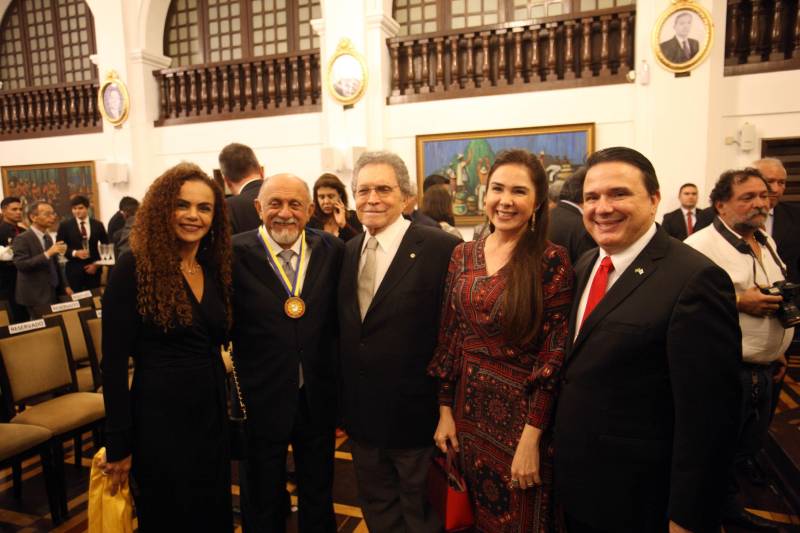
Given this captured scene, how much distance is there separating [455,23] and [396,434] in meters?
7.87

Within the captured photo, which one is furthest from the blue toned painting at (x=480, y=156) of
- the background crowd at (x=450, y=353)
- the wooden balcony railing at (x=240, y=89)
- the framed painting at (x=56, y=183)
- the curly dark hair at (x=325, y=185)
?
the framed painting at (x=56, y=183)

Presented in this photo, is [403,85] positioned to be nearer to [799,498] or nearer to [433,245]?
[433,245]

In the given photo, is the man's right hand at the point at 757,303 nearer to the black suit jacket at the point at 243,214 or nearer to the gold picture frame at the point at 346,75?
the black suit jacket at the point at 243,214

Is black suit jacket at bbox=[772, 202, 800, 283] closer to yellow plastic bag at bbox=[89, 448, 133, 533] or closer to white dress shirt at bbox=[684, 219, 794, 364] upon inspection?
white dress shirt at bbox=[684, 219, 794, 364]

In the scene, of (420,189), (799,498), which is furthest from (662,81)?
(799,498)

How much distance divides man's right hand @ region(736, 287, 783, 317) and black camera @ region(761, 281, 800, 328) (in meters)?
0.02

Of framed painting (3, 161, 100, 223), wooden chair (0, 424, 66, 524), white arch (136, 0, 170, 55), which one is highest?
white arch (136, 0, 170, 55)

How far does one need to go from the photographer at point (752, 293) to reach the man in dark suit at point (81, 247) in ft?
22.1

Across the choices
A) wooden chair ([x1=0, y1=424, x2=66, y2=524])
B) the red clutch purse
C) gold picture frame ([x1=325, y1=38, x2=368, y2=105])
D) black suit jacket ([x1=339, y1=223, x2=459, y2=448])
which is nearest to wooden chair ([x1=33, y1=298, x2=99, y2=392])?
wooden chair ([x1=0, y1=424, x2=66, y2=524])

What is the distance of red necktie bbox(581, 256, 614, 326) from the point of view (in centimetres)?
163

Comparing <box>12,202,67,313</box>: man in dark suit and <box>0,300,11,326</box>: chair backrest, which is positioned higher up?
<box>12,202,67,313</box>: man in dark suit

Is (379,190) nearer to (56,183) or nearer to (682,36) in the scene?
(682,36)

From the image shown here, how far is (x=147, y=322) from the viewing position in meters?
1.92

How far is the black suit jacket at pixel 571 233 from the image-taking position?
9.64 feet
